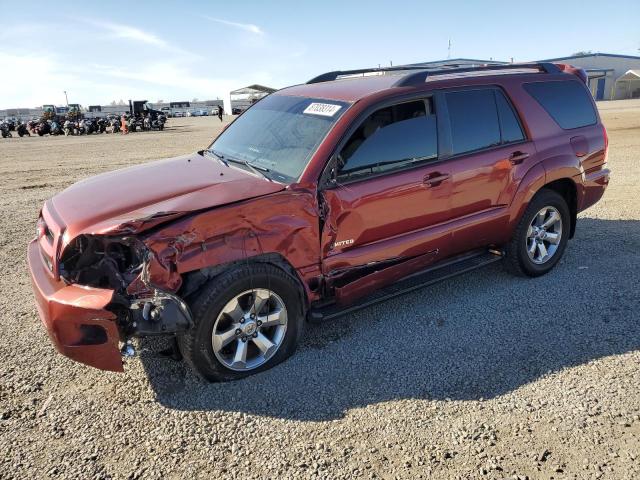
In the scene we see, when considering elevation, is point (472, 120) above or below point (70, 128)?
below

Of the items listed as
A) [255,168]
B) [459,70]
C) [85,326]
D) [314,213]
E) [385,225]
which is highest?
[459,70]

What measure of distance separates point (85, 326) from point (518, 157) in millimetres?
3748

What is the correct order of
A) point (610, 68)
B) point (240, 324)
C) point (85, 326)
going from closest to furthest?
point (85, 326), point (240, 324), point (610, 68)

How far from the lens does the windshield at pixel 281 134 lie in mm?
3576

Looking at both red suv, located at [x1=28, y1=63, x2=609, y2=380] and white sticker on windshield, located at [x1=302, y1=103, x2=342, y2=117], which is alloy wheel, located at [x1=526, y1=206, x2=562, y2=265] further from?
white sticker on windshield, located at [x1=302, y1=103, x2=342, y2=117]

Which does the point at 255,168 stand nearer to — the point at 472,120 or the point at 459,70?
the point at 472,120

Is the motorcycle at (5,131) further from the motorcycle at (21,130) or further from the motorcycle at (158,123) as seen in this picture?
the motorcycle at (158,123)

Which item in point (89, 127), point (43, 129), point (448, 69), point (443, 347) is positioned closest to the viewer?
point (443, 347)

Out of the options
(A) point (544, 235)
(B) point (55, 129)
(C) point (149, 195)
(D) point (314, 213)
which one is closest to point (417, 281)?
(D) point (314, 213)

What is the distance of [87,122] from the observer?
3425cm

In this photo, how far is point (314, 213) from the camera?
3344mm

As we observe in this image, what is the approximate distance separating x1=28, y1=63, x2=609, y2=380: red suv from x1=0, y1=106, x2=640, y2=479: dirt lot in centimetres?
32

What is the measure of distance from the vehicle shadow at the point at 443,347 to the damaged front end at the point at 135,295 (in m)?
0.56

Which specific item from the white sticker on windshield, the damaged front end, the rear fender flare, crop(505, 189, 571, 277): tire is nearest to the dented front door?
the white sticker on windshield
